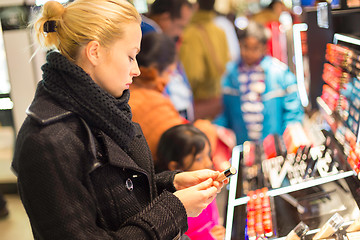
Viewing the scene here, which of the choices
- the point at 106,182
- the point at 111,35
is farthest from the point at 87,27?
the point at 106,182

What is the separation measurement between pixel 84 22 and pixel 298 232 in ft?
3.14

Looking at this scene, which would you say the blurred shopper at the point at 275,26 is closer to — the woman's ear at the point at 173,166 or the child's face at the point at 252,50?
the child's face at the point at 252,50

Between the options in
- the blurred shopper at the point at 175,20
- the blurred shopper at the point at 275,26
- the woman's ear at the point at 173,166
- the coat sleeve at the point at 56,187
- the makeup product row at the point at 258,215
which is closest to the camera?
the coat sleeve at the point at 56,187

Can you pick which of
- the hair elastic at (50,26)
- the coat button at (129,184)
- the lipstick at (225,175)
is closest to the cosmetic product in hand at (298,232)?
the lipstick at (225,175)

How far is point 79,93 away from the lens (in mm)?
1126

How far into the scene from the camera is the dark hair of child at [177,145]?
2301 mm

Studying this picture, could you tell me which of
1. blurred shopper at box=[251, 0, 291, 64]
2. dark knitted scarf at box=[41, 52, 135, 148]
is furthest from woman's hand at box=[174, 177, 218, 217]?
blurred shopper at box=[251, 0, 291, 64]

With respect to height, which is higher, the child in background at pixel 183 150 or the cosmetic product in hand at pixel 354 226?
the cosmetic product in hand at pixel 354 226

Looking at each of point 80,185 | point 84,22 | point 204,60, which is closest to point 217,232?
point 80,185

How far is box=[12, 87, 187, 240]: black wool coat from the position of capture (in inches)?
40.9

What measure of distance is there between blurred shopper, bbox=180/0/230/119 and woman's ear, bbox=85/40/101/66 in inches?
134

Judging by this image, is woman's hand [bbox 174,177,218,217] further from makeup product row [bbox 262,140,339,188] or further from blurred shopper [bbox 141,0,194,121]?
blurred shopper [bbox 141,0,194,121]

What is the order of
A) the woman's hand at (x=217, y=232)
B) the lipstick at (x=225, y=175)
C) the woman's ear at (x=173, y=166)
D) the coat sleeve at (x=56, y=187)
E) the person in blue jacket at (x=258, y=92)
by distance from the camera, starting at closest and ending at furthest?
the coat sleeve at (x=56, y=187), the lipstick at (x=225, y=175), the woman's hand at (x=217, y=232), the woman's ear at (x=173, y=166), the person in blue jacket at (x=258, y=92)

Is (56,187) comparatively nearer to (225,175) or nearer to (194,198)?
(194,198)
